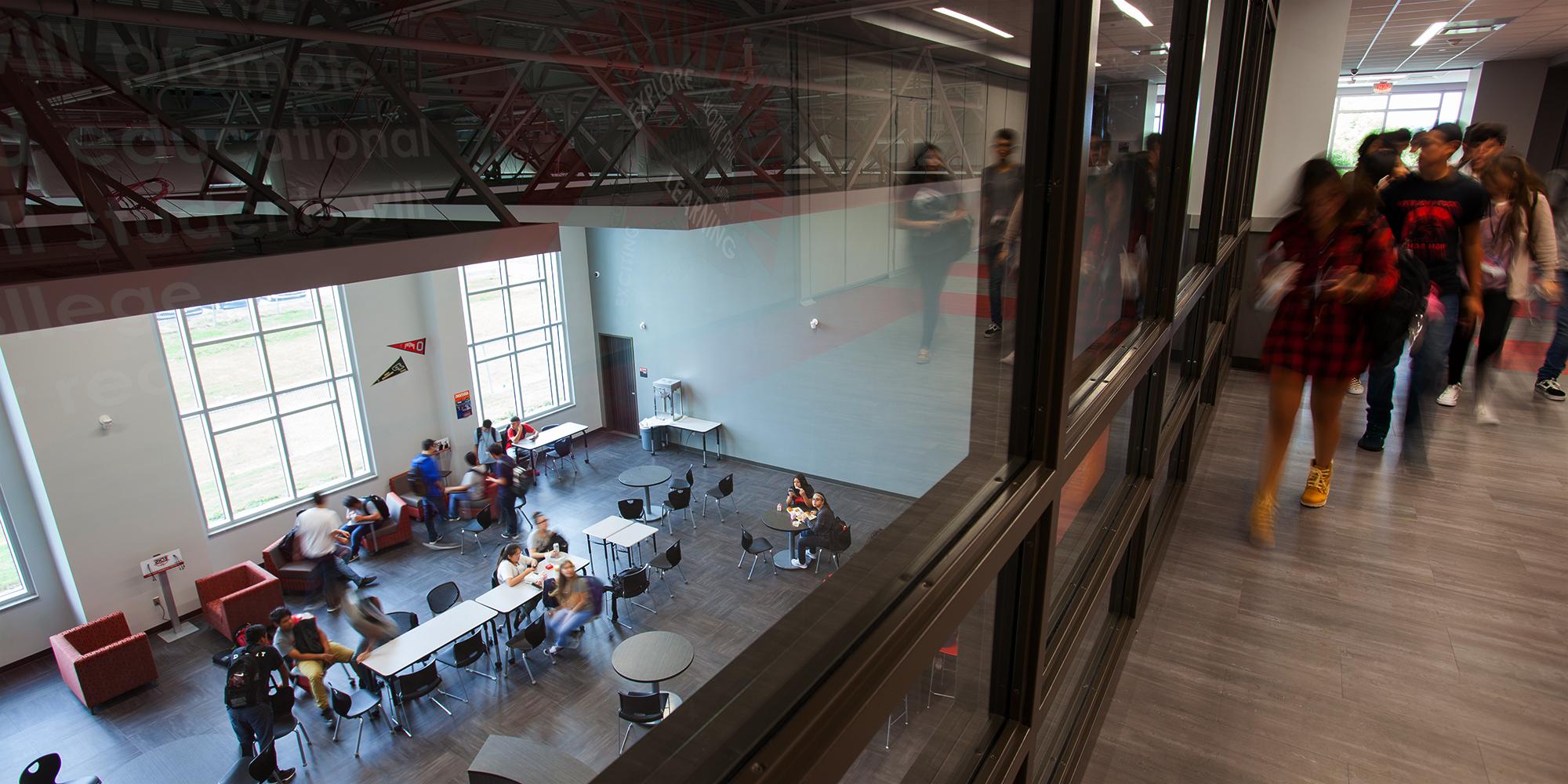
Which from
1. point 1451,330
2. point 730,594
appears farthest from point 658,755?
point 1451,330

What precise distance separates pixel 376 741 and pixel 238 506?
944 millimetres

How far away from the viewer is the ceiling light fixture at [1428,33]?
7.39 metres

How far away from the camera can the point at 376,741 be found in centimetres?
143

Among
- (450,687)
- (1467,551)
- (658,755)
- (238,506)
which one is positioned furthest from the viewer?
(1467,551)

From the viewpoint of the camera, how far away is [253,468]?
70 cm

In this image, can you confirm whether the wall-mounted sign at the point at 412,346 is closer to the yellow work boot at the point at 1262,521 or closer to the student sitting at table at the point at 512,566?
the student sitting at table at the point at 512,566

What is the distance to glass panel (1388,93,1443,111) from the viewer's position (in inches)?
559

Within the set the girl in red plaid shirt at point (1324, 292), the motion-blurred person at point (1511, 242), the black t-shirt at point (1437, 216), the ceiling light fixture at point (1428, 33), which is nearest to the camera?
the girl in red plaid shirt at point (1324, 292)

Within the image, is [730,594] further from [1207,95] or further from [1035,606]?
[1207,95]

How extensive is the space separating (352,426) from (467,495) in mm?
209

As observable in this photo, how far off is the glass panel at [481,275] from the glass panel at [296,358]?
0.73ft

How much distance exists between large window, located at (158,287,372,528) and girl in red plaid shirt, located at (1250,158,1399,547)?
2.41 meters

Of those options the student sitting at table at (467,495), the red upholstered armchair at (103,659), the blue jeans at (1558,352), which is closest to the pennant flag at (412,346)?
the student sitting at table at (467,495)

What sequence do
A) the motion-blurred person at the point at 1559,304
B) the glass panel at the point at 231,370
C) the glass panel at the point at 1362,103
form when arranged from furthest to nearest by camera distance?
the glass panel at the point at 1362,103
the motion-blurred person at the point at 1559,304
the glass panel at the point at 231,370
